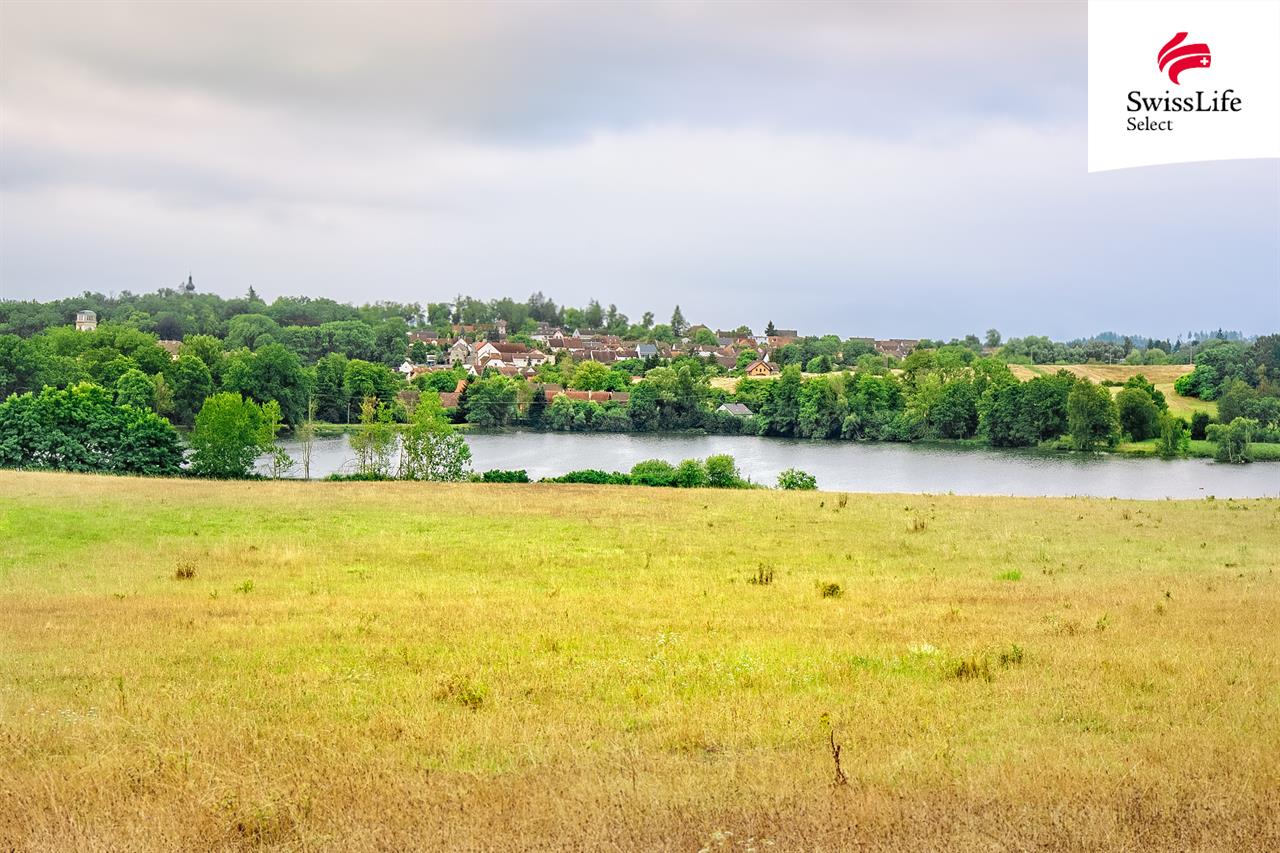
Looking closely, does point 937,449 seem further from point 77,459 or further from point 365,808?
point 365,808

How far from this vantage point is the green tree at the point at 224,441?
191 ft

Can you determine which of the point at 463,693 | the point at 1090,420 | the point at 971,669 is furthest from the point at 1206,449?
the point at 463,693

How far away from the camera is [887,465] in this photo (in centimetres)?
8325

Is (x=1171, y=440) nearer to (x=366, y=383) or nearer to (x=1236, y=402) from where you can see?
(x=1236, y=402)

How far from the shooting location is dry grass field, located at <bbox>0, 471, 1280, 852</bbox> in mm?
6578

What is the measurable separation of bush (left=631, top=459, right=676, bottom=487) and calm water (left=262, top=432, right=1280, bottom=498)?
44.1 ft

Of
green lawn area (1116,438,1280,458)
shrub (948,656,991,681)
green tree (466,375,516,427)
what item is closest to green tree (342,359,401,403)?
green tree (466,375,516,427)

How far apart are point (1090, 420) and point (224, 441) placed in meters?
76.9

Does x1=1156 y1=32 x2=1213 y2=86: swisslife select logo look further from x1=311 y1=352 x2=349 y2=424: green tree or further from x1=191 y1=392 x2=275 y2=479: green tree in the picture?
x1=311 y1=352 x2=349 y2=424: green tree

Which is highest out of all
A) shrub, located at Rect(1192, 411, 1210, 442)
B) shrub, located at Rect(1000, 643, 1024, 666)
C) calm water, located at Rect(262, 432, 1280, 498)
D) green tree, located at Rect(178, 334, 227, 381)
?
green tree, located at Rect(178, 334, 227, 381)

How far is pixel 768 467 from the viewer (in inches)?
3211

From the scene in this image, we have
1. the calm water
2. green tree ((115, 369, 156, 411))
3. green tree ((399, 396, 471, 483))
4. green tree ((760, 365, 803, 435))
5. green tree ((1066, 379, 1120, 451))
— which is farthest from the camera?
green tree ((760, 365, 803, 435))

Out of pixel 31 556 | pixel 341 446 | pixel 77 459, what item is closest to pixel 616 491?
pixel 31 556

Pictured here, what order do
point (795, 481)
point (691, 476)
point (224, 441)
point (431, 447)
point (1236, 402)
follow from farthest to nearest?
point (1236, 402) → point (431, 447) → point (224, 441) → point (795, 481) → point (691, 476)
